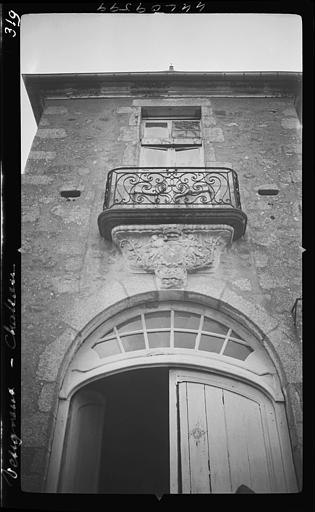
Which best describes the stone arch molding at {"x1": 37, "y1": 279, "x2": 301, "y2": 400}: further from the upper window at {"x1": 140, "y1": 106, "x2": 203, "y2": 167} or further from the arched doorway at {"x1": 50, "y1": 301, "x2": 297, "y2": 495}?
the upper window at {"x1": 140, "y1": 106, "x2": 203, "y2": 167}

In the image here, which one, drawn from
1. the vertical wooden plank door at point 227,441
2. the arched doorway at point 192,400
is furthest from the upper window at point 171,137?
the vertical wooden plank door at point 227,441

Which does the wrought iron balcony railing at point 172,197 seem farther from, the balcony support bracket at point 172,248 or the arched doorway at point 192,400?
the arched doorway at point 192,400

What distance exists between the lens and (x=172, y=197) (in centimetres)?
536

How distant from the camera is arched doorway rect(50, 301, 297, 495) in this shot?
3.79 m

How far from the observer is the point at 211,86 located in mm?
6848

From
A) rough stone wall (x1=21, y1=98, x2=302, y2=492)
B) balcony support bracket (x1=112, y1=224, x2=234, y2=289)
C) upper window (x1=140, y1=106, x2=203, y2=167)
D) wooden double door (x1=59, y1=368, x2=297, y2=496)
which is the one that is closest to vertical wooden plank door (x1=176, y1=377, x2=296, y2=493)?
wooden double door (x1=59, y1=368, x2=297, y2=496)
